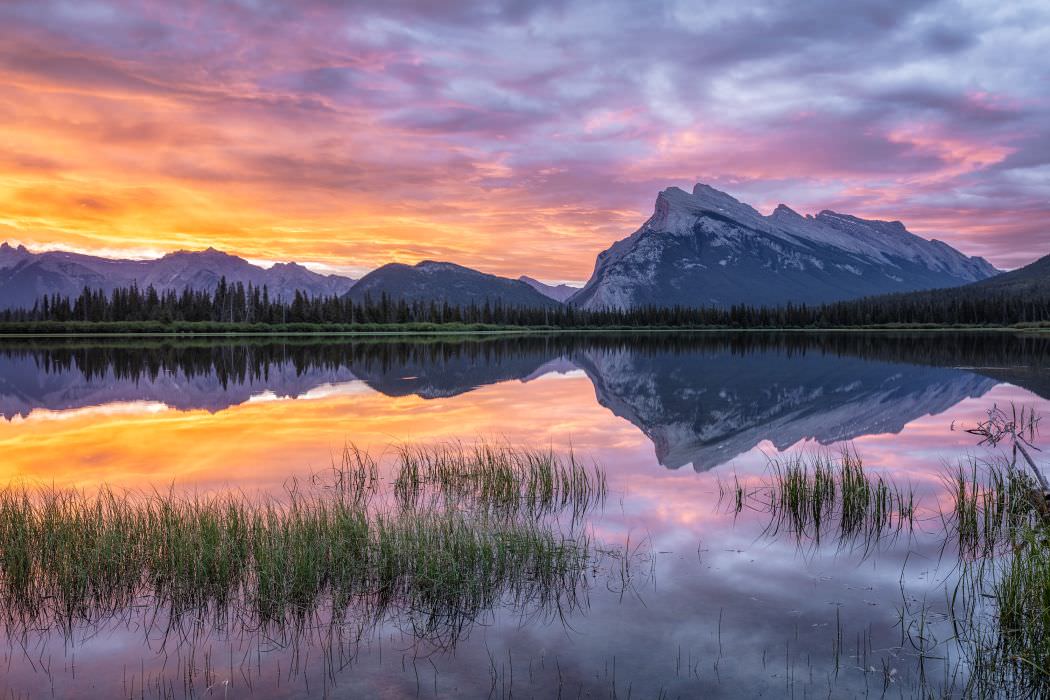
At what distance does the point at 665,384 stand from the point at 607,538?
4074 cm

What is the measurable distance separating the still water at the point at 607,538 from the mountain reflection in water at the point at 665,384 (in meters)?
0.38

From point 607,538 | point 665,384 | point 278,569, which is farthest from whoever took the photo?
point 665,384

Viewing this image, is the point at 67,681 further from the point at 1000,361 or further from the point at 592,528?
the point at 1000,361

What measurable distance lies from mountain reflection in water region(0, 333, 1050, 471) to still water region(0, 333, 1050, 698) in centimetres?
38

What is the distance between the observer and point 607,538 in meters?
15.4

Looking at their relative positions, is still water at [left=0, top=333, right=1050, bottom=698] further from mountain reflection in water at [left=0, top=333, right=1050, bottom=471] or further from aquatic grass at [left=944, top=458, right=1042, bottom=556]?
aquatic grass at [left=944, top=458, right=1042, bottom=556]

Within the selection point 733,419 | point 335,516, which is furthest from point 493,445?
point 733,419

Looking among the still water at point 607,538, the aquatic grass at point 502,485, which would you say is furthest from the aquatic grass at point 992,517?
the aquatic grass at point 502,485

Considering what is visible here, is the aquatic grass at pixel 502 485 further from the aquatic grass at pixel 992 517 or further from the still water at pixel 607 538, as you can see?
the aquatic grass at pixel 992 517

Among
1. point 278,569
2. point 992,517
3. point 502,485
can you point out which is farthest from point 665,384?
point 278,569

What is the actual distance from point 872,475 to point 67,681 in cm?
2133

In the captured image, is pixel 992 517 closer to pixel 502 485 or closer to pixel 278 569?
pixel 502 485

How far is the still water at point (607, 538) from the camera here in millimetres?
9312

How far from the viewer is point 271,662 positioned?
9656 millimetres
